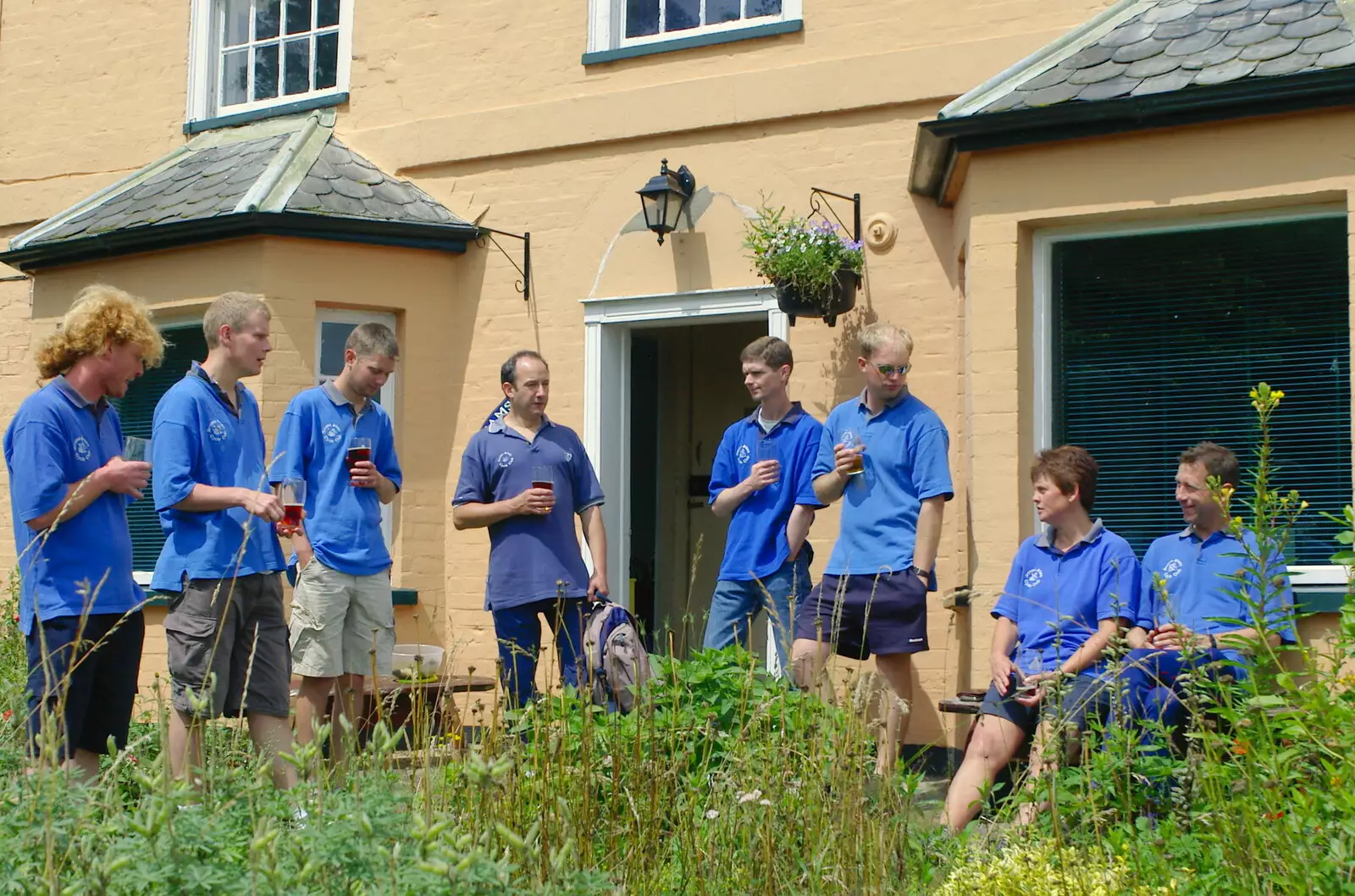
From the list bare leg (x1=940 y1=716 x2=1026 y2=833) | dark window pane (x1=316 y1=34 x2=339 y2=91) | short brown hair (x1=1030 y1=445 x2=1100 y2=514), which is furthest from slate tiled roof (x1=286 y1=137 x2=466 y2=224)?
bare leg (x1=940 y1=716 x2=1026 y2=833)

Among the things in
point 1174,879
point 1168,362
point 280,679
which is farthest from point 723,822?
point 1168,362

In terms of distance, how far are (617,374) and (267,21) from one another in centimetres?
371

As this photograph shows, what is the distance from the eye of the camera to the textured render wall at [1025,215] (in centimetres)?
633

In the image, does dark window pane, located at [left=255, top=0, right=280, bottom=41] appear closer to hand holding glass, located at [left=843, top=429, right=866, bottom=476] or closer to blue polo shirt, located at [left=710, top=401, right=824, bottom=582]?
blue polo shirt, located at [left=710, top=401, right=824, bottom=582]

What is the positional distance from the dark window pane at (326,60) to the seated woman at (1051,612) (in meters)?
6.02

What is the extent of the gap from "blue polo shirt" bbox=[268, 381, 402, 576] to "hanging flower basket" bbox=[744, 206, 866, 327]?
2.37 meters

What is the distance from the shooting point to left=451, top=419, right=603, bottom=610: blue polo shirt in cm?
625

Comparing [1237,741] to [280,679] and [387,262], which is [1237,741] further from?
[387,262]

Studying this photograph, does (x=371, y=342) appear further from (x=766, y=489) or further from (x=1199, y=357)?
(x=1199, y=357)

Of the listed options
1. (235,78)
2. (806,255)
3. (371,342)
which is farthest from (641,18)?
(371,342)

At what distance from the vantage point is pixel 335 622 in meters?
5.89

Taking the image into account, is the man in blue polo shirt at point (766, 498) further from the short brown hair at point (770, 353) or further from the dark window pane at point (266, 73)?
the dark window pane at point (266, 73)

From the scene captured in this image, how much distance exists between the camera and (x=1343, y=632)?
3.37 meters

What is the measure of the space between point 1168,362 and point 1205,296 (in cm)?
33
